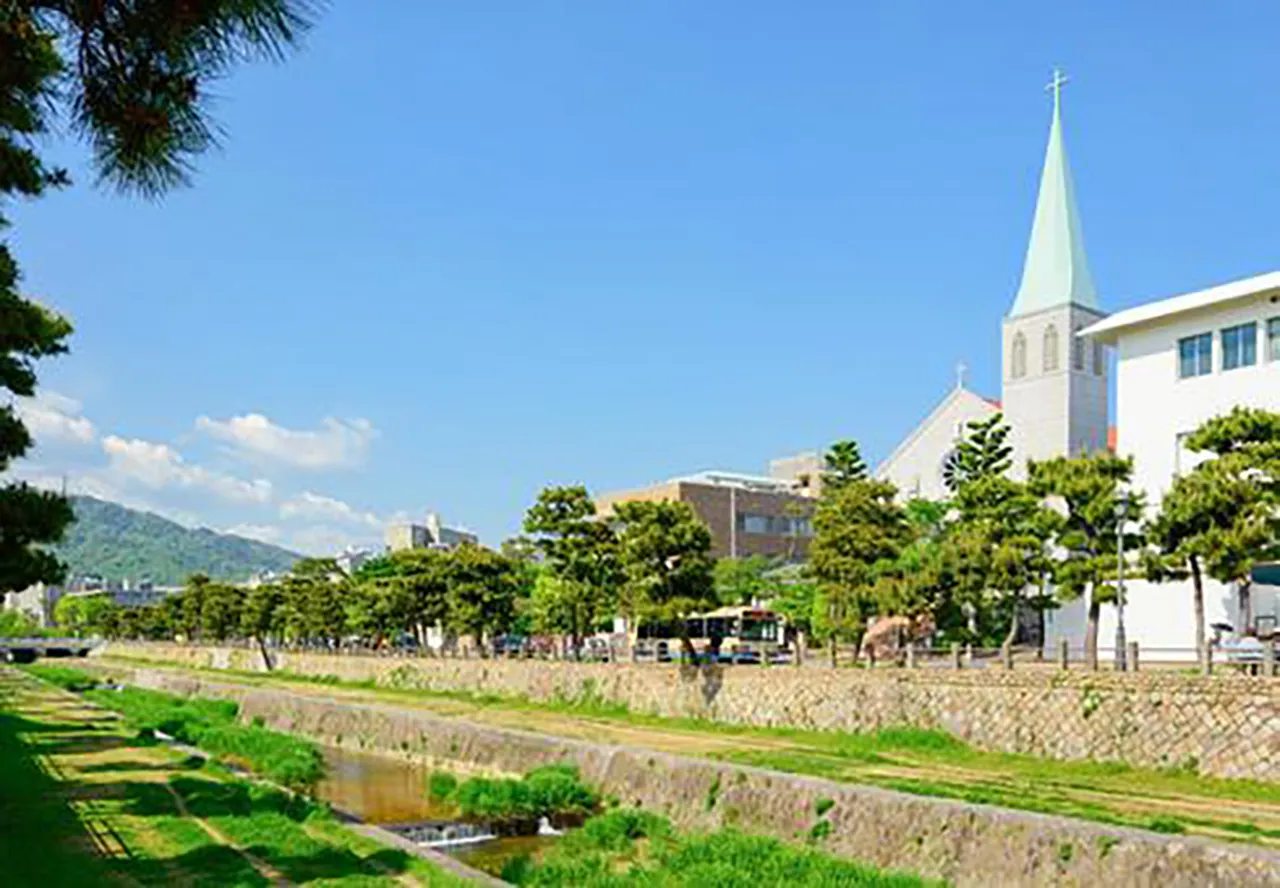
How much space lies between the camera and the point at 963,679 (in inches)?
945

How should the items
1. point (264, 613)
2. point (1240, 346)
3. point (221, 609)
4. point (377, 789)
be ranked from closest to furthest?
point (377, 789) < point (1240, 346) < point (264, 613) < point (221, 609)

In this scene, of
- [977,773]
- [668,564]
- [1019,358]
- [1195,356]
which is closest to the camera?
[977,773]

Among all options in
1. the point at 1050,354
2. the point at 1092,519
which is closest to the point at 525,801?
the point at 1092,519

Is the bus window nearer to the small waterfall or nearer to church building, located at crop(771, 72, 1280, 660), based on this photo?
church building, located at crop(771, 72, 1280, 660)

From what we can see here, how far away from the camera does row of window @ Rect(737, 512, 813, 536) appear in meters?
77.4

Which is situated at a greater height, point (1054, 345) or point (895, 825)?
point (1054, 345)

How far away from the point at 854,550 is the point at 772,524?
48.9 m

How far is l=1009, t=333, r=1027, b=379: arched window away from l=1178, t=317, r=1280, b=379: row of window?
1815 centimetres

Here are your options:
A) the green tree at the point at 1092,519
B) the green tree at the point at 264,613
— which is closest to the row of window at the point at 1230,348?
the green tree at the point at 1092,519

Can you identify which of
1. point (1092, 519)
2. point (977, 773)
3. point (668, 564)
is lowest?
point (977, 773)

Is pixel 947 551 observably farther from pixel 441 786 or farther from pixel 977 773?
pixel 441 786

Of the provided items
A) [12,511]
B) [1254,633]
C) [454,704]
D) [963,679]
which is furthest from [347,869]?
[454,704]

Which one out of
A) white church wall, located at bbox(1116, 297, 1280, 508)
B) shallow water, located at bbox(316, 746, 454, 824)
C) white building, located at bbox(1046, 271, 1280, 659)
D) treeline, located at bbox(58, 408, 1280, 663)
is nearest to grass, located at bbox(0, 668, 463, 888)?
shallow water, located at bbox(316, 746, 454, 824)

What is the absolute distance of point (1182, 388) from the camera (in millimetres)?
31938
